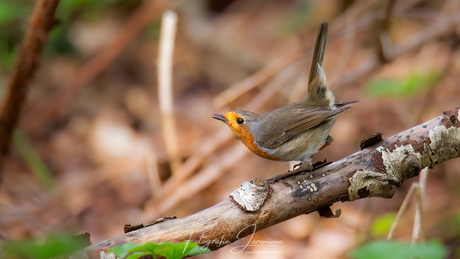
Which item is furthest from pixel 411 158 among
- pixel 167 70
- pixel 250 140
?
pixel 167 70

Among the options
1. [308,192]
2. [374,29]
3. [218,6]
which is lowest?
[308,192]

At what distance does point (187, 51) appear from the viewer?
317 inches

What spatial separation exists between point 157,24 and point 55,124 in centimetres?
298

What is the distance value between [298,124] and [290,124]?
7cm

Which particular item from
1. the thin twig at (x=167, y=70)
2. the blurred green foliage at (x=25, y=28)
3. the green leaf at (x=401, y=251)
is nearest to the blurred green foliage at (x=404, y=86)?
the thin twig at (x=167, y=70)

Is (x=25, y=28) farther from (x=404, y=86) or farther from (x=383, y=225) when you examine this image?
(x=383, y=225)

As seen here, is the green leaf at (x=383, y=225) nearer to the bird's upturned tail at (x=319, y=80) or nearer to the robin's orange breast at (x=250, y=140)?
the bird's upturned tail at (x=319, y=80)

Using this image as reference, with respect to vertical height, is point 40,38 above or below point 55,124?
below

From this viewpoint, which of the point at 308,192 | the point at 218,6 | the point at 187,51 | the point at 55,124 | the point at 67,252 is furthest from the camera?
the point at 218,6

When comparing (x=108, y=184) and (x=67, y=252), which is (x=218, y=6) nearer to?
(x=108, y=184)

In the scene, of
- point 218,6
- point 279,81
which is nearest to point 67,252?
point 279,81

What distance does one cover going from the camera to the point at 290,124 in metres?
3.23

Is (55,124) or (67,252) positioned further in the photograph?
(55,124)

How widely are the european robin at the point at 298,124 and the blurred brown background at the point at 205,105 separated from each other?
46.5 inches
